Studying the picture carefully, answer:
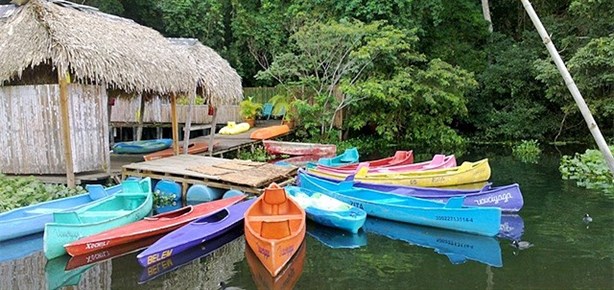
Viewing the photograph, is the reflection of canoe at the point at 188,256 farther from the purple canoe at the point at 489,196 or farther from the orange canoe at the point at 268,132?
the orange canoe at the point at 268,132

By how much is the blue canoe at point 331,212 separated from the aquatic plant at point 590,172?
696 cm

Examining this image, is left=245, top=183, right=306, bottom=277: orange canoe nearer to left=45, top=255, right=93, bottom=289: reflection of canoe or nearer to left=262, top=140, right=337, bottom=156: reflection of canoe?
left=45, top=255, right=93, bottom=289: reflection of canoe

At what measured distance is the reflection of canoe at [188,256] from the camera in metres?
7.17

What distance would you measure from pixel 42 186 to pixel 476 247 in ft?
26.8

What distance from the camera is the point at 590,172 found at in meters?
14.3

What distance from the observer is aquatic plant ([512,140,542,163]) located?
18500 millimetres

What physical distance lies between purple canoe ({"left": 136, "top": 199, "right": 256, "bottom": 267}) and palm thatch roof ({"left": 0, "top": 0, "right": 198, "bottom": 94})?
3.99 m

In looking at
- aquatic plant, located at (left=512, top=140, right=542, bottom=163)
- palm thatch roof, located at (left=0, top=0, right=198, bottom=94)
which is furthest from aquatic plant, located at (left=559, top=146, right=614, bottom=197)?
palm thatch roof, located at (left=0, top=0, right=198, bottom=94)

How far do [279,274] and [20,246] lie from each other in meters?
4.51

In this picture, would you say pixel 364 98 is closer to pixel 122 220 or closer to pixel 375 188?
pixel 375 188

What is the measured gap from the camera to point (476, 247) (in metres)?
8.33

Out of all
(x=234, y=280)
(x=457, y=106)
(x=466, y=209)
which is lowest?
(x=234, y=280)

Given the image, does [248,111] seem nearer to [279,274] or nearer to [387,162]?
[387,162]

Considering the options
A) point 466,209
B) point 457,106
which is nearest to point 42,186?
point 466,209
